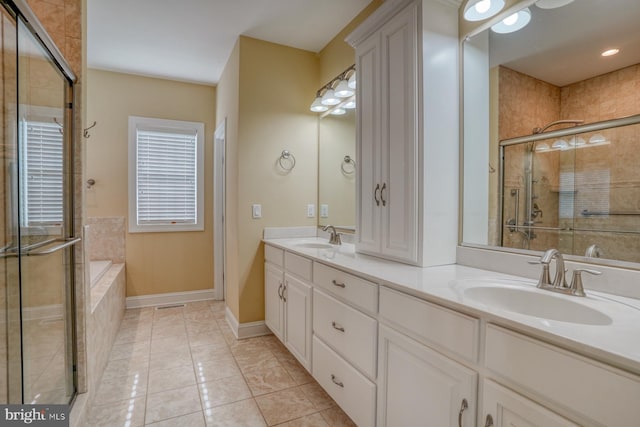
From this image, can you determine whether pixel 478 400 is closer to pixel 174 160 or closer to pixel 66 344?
pixel 66 344

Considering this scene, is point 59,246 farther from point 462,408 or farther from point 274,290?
point 462,408

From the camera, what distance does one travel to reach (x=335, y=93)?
2609 millimetres

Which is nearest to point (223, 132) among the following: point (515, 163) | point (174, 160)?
point (174, 160)

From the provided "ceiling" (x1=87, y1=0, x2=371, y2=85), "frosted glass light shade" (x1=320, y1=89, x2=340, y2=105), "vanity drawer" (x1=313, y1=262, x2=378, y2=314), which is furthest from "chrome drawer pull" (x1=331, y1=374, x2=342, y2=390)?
"ceiling" (x1=87, y1=0, x2=371, y2=85)

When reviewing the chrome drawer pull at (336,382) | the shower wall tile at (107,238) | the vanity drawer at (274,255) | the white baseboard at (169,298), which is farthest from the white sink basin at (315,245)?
the shower wall tile at (107,238)

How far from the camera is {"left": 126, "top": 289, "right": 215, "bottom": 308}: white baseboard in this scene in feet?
12.2

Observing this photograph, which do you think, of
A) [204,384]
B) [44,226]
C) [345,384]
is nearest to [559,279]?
[345,384]

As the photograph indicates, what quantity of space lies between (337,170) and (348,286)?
4.55ft

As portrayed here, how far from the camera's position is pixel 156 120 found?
376 centimetres

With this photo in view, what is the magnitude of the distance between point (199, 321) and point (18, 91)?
96.7 inches

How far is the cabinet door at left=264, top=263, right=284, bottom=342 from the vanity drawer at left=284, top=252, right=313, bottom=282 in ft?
0.51

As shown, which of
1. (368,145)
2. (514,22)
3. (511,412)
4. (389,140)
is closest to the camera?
(511,412)

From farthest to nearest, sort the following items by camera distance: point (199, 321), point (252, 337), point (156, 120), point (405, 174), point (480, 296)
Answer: point (156, 120) → point (199, 321) → point (252, 337) → point (405, 174) → point (480, 296)

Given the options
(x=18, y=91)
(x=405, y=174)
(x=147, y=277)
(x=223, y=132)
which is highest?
Answer: (x=223, y=132)
